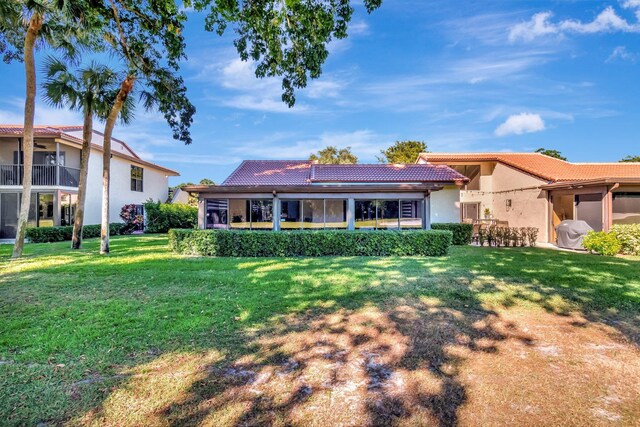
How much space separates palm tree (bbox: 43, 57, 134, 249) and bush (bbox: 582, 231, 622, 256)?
66.4 ft

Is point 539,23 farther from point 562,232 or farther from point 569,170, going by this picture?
point 569,170

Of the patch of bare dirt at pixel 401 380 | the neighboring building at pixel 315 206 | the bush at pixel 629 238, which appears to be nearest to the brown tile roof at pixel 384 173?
the neighboring building at pixel 315 206

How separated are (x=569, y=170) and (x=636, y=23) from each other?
871cm

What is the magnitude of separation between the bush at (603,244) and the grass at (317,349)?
5.80m

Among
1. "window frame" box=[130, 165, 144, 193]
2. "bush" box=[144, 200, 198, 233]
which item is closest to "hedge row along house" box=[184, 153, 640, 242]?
"bush" box=[144, 200, 198, 233]

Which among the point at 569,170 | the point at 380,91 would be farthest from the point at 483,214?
the point at 380,91

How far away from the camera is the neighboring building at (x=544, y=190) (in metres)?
16.1

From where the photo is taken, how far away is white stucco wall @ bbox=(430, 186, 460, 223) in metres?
19.3

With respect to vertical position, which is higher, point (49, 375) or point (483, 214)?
point (483, 214)

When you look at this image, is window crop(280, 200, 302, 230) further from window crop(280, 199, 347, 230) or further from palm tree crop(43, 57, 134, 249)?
palm tree crop(43, 57, 134, 249)

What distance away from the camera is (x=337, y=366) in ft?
12.4

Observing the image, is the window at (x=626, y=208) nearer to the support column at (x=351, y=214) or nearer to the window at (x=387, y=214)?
the window at (x=387, y=214)

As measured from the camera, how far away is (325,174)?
20.6 metres

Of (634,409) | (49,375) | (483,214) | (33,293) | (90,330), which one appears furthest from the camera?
(483,214)
